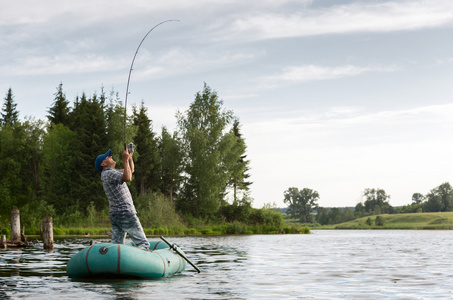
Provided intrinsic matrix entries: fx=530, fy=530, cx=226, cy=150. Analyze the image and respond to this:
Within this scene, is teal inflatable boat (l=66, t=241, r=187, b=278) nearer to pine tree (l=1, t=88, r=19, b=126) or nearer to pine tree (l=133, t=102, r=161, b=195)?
pine tree (l=133, t=102, r=161, b=195)

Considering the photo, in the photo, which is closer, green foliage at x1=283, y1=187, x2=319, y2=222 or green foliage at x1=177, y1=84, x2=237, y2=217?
green foliage at x1=177, y1=84, x2=237, y2=217

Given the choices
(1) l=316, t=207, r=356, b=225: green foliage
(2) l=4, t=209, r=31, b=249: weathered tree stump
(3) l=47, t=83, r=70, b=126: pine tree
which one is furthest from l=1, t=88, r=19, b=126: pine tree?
(1) l=316, t=207, r=356, b=225: green foliage

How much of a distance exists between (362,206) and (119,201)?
156930 millimetres

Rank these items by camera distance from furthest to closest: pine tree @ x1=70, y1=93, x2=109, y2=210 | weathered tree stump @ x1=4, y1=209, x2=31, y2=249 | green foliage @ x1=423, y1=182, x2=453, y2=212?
green foliage @ x1=423, y1=182, x2=453, y2=212 → pine tree @ x1=70, y1=93, x2=109, y2=210 → weathered tree stump @ x1=4, y1=209, x2=31, y2=249

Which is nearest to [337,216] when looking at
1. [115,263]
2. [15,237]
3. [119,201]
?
[15,237]

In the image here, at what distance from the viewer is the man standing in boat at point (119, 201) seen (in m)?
11.7

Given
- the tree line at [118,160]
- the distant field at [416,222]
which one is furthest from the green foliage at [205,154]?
the distant field at [416,222]

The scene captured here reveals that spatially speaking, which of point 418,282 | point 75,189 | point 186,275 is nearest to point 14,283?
point 186,275

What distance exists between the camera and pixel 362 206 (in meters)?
162

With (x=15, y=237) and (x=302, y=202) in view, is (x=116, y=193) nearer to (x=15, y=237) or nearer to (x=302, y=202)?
(x=15, y=237)

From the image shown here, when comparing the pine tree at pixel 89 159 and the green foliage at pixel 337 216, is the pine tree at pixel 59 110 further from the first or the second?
the green foliage at pixel 337 216

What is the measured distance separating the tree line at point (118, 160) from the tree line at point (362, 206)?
9520 centimetres

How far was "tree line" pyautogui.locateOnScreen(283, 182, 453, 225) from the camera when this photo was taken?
14325 cm

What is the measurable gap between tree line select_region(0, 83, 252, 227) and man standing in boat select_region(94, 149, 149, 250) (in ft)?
130
